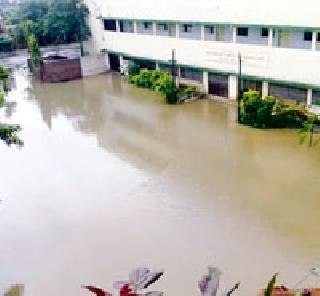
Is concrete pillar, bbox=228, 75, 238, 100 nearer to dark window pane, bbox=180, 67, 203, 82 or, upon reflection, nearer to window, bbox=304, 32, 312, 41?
dark window pane, bbox=180, 67, 203, 82

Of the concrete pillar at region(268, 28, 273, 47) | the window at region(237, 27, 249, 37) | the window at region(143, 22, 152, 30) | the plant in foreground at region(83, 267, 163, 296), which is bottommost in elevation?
the plant in foreground at region(83, 267, 163, 296)

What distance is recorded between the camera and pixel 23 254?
320 inches

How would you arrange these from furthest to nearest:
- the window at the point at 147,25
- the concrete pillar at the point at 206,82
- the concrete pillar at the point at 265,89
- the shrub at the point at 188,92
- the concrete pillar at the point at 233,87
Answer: the window at the point at 147,25 < the concrete pillar at the point at 206,82 < the shrub at the point at 188,92 < the concrete pillar at the point at 233,87 < the concrete pillar at the point at 265,89

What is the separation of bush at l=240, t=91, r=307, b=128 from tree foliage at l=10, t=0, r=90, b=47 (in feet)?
49.7

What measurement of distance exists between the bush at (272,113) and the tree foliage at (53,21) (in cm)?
1514

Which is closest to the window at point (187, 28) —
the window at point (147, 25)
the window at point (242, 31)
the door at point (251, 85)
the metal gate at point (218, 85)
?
the metal gate at point (218, 85)

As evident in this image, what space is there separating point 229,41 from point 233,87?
1.77 metres

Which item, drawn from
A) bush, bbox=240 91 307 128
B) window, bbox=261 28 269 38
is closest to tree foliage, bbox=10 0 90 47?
window, bbox=261 28 269 38

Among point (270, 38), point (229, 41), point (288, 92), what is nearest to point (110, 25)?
point (229, 41)

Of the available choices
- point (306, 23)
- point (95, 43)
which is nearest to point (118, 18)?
point (95, 43)

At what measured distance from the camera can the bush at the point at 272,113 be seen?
13828 mm

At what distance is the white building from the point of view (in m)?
13.9

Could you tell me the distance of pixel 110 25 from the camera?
23.6m

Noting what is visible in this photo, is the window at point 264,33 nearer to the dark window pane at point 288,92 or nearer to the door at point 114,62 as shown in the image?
the dark window pane at point 288,92
